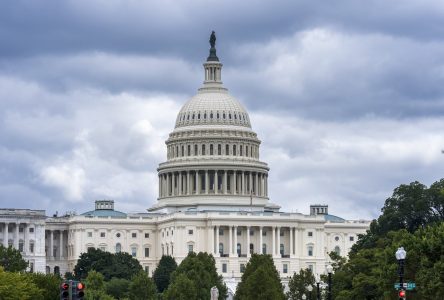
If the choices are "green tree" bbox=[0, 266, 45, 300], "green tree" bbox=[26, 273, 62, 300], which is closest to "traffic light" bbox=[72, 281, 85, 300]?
"green tree" bbox=[0, 266, 45, 300]

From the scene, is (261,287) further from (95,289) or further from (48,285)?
(48,285)

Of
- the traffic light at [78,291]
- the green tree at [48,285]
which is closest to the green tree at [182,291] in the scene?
the green tree at [48,285]

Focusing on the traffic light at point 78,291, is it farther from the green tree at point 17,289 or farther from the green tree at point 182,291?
the green tree at point 182,291

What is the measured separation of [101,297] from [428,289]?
48171 millimetres

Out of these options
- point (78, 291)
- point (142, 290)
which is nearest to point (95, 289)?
point (142, 290)

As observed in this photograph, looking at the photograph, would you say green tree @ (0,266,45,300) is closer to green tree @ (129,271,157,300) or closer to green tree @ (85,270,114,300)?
green tree @ (85,270,114,300)

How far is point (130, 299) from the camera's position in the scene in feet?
635

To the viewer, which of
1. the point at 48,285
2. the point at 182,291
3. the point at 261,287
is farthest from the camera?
the point at 182,291

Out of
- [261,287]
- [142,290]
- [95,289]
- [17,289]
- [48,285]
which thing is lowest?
[17,289]

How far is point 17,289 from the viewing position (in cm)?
15912

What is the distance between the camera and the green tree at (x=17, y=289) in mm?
158125

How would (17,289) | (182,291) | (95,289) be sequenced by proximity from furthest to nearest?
(182,291) → (95,289) → (17,289)

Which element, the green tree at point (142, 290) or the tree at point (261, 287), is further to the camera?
the green tree at point (142, 290)

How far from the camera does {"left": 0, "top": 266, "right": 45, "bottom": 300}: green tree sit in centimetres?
15812
